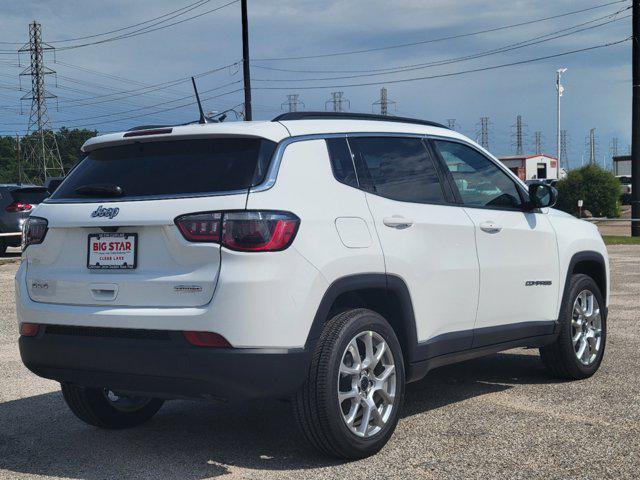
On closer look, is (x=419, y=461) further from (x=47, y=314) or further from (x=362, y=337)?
(x=47, y=314)

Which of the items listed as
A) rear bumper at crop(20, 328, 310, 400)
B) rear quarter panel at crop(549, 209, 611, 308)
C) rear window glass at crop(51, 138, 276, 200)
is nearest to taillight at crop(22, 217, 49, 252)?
rear window glass at crop(51, 138, 276, 200)

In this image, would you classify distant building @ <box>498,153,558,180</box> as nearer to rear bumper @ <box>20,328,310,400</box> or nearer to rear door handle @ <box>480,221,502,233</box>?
rear door handle @ <box>480,221,502,233</box>

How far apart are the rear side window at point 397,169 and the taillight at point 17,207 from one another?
17807mm

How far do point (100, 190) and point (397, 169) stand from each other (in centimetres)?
173

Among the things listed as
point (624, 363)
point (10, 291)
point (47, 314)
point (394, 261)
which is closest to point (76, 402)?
point (47, 314)

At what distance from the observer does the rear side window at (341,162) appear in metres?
5.02

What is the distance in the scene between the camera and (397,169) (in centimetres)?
548

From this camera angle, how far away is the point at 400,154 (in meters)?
5.59

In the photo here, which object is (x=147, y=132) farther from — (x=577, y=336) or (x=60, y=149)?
(x=60, y=149)

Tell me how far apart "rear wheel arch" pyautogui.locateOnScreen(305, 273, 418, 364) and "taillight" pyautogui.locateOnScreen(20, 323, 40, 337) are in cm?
153

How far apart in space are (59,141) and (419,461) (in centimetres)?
7684

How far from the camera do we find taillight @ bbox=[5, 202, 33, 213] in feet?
71.6

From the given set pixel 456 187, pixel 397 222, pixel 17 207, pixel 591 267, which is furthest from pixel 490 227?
pixel 17 207

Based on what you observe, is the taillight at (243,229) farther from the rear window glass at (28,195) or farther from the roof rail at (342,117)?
the rear window glass at (28,195)
